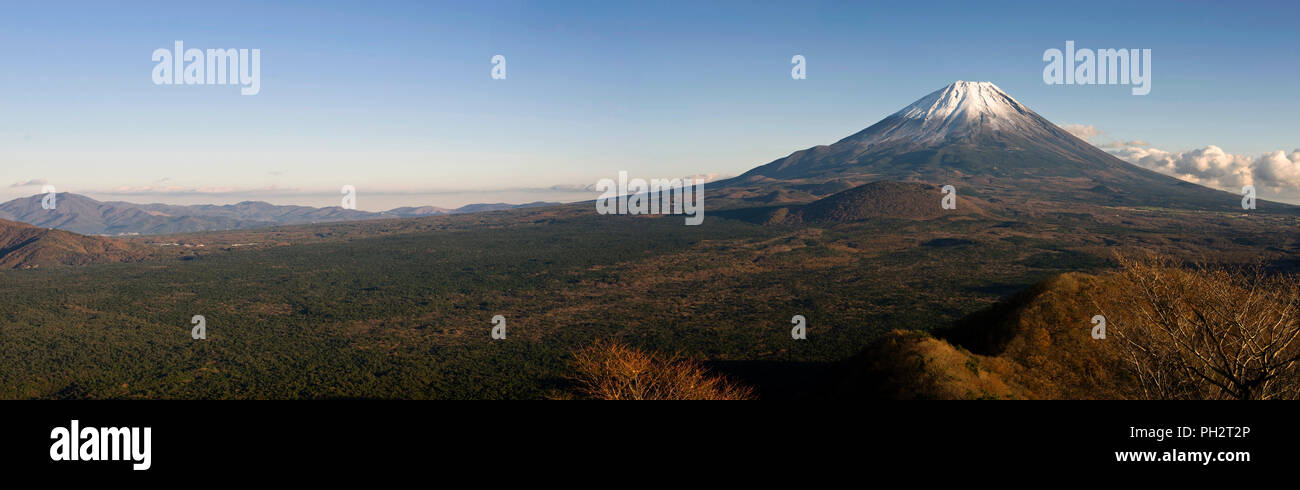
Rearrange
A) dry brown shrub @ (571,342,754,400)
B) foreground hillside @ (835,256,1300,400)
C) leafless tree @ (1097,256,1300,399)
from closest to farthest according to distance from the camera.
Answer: leafless tree @ (1097,256,1300,399) → foreground hillside @ (835,256,1300,400) → dry brown shrub @ (571,342,754,400)

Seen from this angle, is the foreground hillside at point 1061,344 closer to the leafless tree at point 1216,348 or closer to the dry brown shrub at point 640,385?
the leafless tree at point 1216,348

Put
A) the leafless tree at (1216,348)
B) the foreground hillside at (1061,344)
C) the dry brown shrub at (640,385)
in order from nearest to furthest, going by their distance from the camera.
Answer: the leafless tree at (1216,348)
the foreground hillside at (1061,344)
the dry brown shrub at (640,385)

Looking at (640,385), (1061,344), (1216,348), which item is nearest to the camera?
(1216,348)

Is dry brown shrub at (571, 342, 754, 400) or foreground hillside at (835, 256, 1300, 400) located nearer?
foreground hillside at (835, 256, 1300, 400)

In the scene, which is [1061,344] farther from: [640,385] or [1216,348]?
[640,385]

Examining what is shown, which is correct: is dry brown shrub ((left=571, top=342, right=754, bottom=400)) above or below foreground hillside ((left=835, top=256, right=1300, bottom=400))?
below

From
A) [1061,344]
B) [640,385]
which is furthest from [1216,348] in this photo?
[640,385]

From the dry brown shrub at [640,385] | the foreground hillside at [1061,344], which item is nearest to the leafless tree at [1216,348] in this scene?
the foreground hillside at [1061,344]

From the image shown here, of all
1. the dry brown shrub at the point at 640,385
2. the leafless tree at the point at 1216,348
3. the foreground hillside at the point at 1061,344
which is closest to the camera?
the leafless tree at the point at 1216,348

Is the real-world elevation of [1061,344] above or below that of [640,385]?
above

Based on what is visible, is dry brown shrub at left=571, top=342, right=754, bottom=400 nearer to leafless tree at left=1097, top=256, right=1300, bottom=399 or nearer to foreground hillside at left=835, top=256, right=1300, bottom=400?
foreground hillside at left=835, top=256, right=1300, bottom=400

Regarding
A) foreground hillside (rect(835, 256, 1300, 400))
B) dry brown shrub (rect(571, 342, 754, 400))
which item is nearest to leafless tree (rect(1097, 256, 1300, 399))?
foreground hillside (rect(835, 256, 1300, 400))
